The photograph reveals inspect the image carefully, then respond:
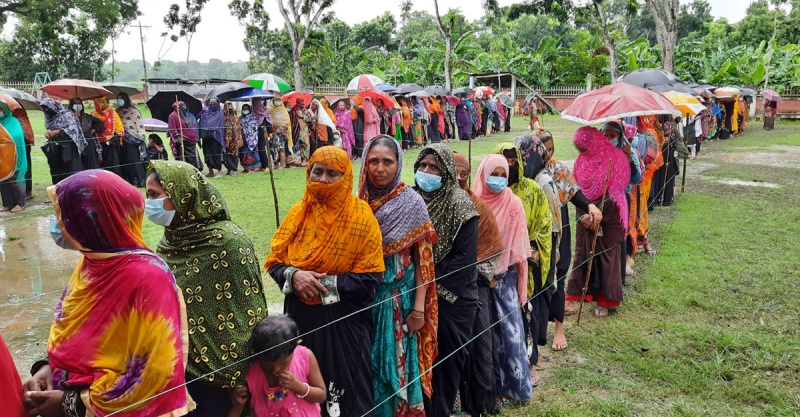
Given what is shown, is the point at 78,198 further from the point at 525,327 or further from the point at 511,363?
the point at 525,327

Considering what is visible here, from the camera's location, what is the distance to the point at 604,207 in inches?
196

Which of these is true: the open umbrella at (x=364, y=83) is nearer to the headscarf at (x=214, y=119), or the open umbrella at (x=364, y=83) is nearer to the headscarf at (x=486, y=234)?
the headscarf at (x=214, y=119)

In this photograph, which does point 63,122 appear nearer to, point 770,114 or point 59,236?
point 59,236

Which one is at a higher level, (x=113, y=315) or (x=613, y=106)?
(x=613, y=106)

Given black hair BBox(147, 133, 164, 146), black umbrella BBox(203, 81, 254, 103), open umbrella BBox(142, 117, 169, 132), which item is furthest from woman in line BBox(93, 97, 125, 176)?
black umbrella BBox(203, 81, 254, 103)

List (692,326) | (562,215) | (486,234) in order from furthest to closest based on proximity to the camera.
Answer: (692,326), (562,215), (486,234)

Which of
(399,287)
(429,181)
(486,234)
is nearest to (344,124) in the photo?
(486,234)

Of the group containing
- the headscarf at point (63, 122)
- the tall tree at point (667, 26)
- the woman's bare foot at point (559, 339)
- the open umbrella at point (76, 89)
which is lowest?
the woman's bare foot at point (559, 339)

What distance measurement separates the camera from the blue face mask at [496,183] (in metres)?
3.33

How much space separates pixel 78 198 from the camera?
1645 millimetres

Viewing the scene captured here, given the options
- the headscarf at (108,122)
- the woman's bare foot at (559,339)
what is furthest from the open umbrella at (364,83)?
the woman's bare foot at (559,339)

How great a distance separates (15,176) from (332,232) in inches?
304

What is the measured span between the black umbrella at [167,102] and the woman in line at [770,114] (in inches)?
818

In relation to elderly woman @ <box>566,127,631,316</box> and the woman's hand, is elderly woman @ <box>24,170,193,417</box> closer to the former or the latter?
the woman's hand
